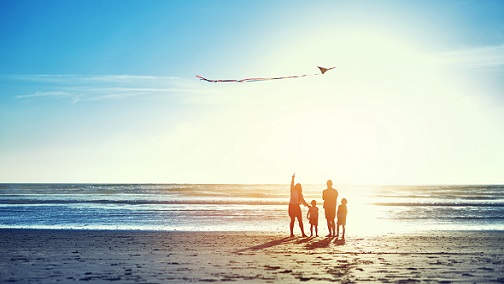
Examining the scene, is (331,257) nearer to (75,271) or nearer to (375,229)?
(75,271)

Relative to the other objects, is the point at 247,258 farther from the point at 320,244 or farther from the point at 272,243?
the point at 320,244

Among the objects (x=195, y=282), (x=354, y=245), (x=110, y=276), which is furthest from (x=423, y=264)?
(x=110, y=276)

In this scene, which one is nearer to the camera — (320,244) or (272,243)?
(320,244)

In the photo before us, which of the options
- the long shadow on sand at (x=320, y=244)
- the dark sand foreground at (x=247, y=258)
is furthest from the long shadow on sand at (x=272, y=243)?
the long shadow on sand at (x=320, y=244)

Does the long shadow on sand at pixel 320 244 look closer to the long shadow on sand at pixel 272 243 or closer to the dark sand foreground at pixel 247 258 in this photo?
the dark sand foreground at pixel 247 258

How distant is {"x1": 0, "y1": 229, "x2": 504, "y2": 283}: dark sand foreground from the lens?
1034 cm

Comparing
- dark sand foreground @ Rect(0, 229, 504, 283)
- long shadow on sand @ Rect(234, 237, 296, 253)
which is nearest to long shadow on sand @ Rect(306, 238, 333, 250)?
dark sand foreground @ Rect(0, 229, 504, 283)

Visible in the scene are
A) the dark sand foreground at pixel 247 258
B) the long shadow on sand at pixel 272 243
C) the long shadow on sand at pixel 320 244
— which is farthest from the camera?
the long shadow on sand at pixel 320 244

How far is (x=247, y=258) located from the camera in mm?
13055

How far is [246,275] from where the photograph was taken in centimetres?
1051

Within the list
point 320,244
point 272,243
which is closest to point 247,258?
point 272,243

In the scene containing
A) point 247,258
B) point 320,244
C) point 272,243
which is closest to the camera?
point 247,258

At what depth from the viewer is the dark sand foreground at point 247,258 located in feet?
33.9

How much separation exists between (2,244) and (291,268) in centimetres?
978
